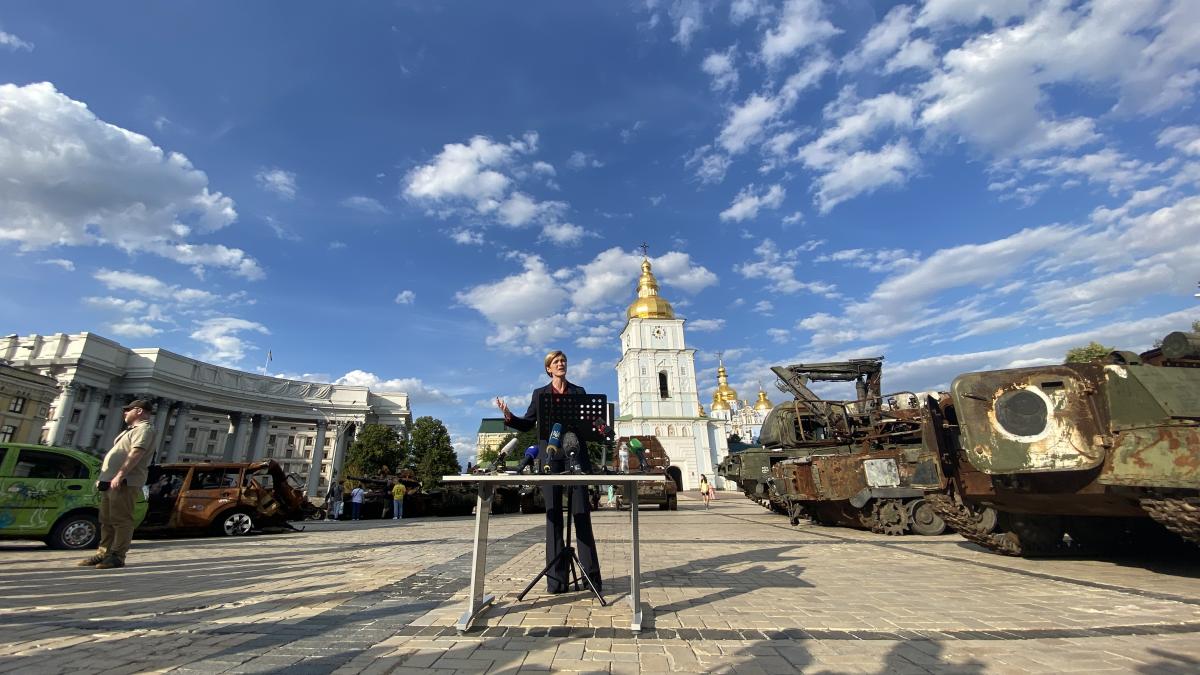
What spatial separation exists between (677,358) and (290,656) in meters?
55.1

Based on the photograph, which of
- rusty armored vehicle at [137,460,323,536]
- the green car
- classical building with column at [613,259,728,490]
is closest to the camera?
the green car

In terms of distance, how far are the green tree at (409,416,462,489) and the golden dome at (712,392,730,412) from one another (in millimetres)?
40859

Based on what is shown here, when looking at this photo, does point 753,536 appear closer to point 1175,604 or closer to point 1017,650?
point 1175,604

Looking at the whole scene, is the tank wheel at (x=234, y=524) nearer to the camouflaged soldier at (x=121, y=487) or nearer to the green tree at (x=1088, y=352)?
the camouflaged soldier at (x=121, y=487)

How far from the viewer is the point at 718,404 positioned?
254ft

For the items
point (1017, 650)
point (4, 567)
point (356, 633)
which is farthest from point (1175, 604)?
point (4, 567)

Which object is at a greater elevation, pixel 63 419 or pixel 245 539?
pixel 63 419

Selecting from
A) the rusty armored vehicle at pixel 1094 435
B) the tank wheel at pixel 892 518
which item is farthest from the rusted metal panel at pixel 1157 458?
the tank wheel at pixel 892 518

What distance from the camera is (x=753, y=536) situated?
10078 millimetres

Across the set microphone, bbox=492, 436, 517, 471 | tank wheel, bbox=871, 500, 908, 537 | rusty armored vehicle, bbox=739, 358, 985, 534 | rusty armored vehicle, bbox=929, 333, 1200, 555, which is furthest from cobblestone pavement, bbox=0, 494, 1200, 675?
tank wheel, bbox=871, 500, 908, 537

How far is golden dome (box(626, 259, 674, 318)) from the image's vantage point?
2320 inches

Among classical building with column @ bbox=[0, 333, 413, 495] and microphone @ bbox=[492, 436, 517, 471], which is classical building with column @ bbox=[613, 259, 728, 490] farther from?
microphone @ bbox=[492, 436, 517, 471]

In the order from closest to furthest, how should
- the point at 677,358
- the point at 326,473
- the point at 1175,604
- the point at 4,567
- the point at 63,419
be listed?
the point at 1175,604 < the point at 4,567 < the point at 63,419 < the point at 677,358 < the point at 326,473

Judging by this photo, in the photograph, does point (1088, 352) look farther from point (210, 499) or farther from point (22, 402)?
point (22, 402)
